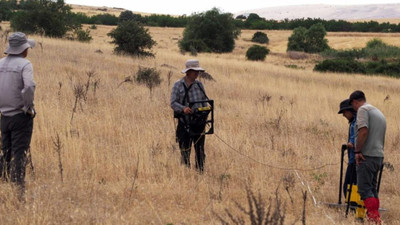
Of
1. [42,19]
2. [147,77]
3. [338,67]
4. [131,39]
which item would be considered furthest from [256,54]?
[147,77]

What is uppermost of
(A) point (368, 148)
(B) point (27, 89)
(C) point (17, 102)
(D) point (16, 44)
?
(D) point (16, 44)

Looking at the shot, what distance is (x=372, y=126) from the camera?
579cm

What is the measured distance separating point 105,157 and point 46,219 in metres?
2.61

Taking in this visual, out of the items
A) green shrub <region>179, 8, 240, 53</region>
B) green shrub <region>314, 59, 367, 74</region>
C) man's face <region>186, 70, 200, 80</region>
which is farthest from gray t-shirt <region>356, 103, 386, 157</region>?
green shrub <region>179, 8, 240, 53</region>

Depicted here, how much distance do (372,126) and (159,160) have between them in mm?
3132

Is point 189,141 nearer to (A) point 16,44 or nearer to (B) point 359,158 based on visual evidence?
(B) point 359,158

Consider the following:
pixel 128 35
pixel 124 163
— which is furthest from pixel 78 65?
pixel 124 163

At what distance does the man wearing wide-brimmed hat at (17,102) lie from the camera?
532cm

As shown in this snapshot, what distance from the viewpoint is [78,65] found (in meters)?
16.9

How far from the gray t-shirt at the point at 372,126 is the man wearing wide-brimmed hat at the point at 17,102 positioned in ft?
12.3

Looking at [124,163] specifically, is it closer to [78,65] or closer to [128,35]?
[78,65]

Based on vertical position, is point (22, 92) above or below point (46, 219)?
above

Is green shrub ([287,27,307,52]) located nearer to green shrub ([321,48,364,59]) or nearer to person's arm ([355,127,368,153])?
green shrub ([321,48,364,59])

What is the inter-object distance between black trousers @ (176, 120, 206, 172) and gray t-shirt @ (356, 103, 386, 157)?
85.6 inches
